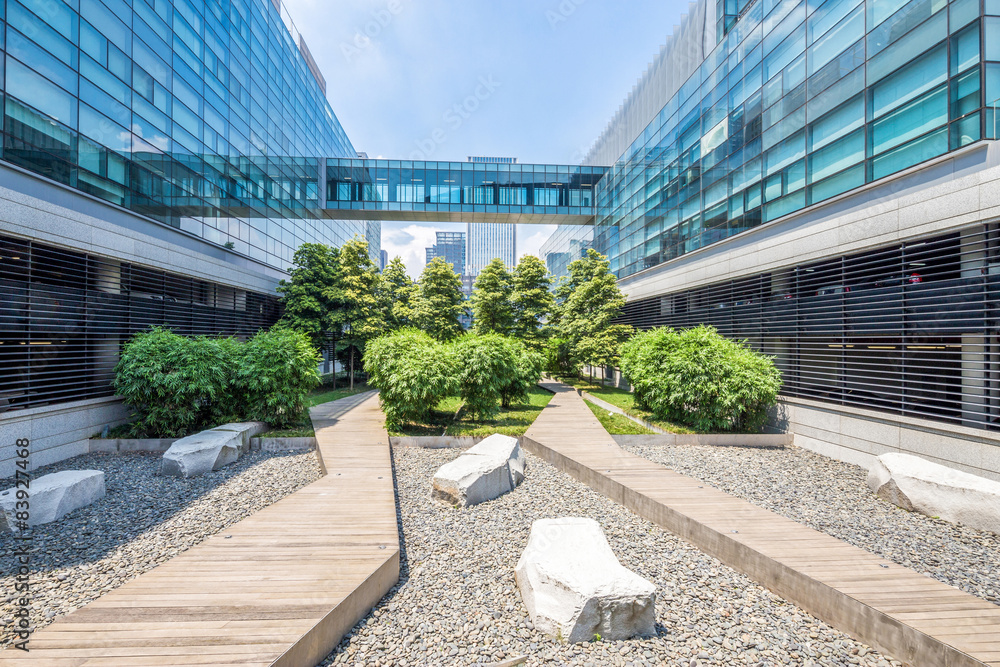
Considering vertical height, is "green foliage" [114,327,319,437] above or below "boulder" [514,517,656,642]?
above

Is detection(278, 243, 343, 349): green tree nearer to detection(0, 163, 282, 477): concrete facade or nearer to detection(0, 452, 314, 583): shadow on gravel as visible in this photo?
detection(0, 163, 282, 477): concrete facade

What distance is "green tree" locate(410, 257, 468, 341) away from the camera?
2150 cm

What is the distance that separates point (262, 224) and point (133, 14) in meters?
8.75

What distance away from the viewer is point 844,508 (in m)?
6.49

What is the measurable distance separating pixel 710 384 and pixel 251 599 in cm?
1043

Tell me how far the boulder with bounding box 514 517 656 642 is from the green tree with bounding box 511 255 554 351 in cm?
1749

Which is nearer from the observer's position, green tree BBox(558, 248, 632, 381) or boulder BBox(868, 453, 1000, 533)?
boulder BBox(868, 453, 1000, 533)

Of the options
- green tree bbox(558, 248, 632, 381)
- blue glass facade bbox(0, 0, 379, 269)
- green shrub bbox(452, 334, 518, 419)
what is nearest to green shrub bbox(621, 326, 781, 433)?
green shrub bbox(452, 334, 518, 419)

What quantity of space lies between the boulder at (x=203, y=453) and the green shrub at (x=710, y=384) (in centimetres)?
1082

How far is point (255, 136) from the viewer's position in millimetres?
19766

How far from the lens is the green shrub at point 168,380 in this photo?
9352 mm

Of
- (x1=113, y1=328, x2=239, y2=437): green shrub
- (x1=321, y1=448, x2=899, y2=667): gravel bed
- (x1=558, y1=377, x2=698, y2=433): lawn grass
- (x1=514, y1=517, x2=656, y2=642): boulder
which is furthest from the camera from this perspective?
(x1=558, y1=377, x2=698, y2=433): lawn grass

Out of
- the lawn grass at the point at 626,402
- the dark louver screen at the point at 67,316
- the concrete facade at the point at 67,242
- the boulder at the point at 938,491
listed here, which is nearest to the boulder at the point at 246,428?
the concrete facade at the point at 67,242

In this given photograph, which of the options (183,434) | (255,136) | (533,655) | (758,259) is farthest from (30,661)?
(255,136)
